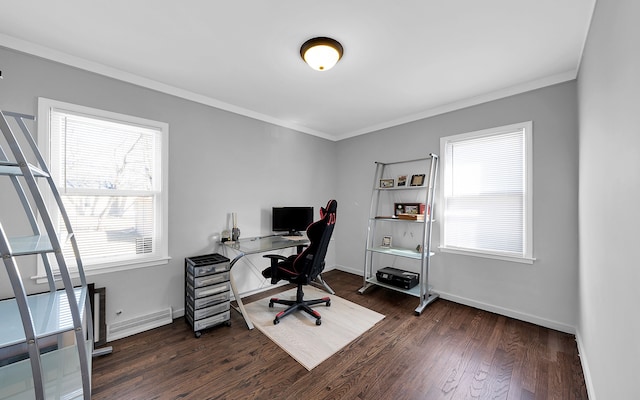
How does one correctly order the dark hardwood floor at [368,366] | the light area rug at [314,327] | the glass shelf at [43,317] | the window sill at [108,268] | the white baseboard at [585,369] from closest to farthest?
the glass shelf at [43,317], the white baseboard at [585,369], the dark hardwood floor at [368,366], the window sill at [108,268], the light area rug at [314,327]

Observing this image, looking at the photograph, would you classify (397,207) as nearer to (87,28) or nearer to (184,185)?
(184,185)

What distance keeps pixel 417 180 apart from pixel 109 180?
3531 mm

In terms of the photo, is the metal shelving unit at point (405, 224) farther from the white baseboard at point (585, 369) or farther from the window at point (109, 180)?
the window at point (109, 180)

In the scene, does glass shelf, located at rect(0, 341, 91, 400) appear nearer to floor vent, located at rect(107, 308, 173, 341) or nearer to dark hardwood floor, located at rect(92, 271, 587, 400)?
dark hardwood floor, located at rect(92, 271, 587, 400)

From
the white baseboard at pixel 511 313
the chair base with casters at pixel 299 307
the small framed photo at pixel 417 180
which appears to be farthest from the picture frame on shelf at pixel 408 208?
the chair base with casters at pixel 299 307

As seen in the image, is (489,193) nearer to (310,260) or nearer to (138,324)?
(310,260)

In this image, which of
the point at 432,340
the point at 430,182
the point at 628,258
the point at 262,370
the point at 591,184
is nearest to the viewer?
the point at 628,258

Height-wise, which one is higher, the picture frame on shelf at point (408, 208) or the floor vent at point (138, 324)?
the picture frame on shelf at point (408, 208)

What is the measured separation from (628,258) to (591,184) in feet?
3.35

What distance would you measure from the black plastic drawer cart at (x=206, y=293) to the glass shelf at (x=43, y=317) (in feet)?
3.60

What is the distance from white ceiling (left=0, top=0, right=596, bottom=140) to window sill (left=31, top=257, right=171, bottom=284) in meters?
1.79

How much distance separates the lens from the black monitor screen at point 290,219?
3.55 metres

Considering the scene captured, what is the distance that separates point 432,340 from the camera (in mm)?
2324

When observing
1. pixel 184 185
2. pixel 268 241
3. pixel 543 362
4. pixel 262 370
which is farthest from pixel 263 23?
pixel 543 362
